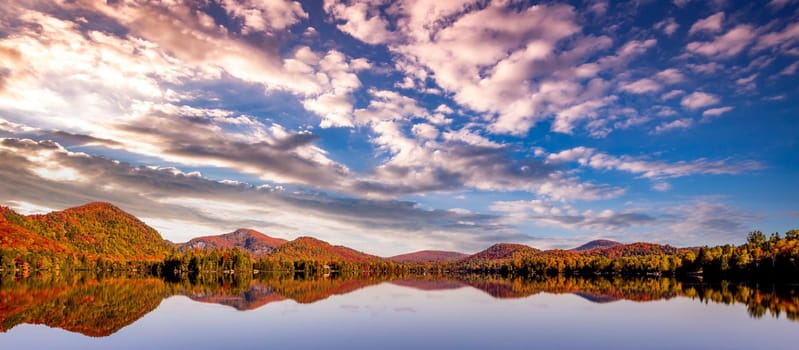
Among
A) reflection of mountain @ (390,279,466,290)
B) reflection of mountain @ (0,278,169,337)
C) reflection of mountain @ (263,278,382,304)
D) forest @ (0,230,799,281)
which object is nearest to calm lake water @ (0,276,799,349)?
reflection of mountain @ (0,278,169,337)

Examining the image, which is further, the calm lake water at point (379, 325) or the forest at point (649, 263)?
the forest at point (649, 263)

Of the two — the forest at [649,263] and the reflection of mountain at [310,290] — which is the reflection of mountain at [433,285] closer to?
the reflection of mountain at [310,290]

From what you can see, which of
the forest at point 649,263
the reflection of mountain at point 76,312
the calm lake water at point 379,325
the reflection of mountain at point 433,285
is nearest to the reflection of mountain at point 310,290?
the calm lake water at point 379,325

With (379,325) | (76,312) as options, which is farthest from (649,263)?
(76,312)

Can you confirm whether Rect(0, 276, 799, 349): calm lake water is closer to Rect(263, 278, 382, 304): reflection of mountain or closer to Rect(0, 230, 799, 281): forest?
Rect(263, 278, 382, 304): reflection of mountain

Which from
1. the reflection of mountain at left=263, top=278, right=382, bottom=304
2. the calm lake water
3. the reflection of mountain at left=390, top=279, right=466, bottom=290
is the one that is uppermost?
the calm lake water

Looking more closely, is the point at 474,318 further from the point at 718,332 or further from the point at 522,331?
the point at 718,332

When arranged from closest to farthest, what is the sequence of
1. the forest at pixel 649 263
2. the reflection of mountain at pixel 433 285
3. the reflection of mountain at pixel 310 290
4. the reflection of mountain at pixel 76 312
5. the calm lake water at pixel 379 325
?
the calm lake water at pixel 379 325 < the reflection of mountain at pixel 76 312 < the reflection of mountain at pixel 310 290 < the reflection of mountain at pixel 433 285 < the forest at pixel 649 263

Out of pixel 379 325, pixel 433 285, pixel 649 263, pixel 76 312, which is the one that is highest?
pixel 649 263

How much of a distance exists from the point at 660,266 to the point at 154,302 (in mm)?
160208

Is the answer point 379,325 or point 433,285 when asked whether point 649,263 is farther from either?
point 379,325

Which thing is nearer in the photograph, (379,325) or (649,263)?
(379,325)

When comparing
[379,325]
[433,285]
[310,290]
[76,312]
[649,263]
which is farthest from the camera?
[649,263]

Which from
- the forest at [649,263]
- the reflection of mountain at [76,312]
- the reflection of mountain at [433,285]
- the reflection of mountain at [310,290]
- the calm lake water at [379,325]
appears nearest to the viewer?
the calm lake water at [379,325]
